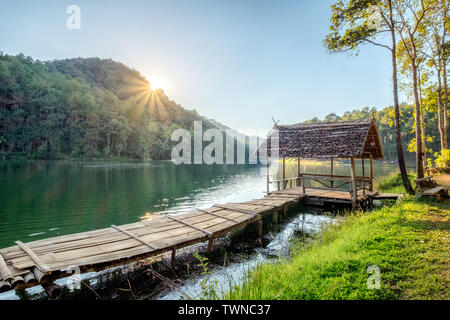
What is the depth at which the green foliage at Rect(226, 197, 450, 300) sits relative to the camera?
353cm

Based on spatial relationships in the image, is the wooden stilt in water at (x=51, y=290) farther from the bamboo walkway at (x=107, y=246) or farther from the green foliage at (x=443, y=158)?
the green foliage at (x=443, y=158)

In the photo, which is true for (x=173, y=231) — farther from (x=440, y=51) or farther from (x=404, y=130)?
(x=404, y=130)

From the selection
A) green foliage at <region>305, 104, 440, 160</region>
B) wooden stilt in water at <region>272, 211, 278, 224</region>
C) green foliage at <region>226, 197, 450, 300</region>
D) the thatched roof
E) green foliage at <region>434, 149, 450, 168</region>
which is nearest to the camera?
green foliage at <region>226, 197, 450, 300</region>

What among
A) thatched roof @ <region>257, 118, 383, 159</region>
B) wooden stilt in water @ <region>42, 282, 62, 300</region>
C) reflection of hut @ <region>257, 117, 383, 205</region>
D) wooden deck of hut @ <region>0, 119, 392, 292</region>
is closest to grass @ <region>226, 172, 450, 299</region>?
wooden deck of hut @ <region>0, 119, 392, 292</region>

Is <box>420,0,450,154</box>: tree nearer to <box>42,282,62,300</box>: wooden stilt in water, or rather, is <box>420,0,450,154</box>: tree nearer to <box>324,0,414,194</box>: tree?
<box>324,0,414,194</box>: tree

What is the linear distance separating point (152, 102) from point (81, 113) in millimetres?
52099

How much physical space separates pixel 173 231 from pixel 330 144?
891 cm

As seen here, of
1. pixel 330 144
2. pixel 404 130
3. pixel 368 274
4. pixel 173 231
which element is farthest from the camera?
pixel 404 130

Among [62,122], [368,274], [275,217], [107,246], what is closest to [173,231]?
[107,246]

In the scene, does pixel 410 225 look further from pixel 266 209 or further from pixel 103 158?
pixel 103 158

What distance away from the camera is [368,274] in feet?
13.2

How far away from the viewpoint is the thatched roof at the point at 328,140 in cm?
1112

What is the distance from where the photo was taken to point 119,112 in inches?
3007

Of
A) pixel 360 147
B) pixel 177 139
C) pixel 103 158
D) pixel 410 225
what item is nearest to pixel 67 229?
pixel 410 225
